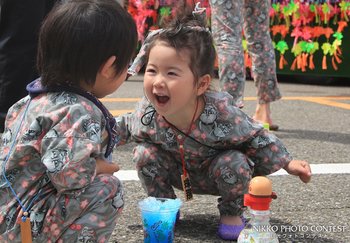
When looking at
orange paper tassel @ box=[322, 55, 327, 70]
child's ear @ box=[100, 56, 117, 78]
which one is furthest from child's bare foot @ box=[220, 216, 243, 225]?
orange paper tassel @ box=[322, 55, 327, 70]

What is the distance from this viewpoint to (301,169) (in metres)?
2.29

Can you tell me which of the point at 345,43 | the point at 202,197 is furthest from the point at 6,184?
the point at 345,43

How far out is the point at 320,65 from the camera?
8.35 metres

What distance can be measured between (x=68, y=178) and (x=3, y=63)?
2074 mm

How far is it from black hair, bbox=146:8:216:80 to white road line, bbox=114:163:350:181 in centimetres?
89

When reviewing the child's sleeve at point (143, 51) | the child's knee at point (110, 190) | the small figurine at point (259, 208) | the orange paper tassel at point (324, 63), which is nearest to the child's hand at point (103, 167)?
the child's knee at point (110, 190)

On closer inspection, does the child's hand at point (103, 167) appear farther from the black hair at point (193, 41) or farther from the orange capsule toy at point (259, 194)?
the black hair at point (193, 41)

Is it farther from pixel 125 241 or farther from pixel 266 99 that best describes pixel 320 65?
pixel 125 241

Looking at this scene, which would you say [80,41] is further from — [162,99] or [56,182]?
[162,99]

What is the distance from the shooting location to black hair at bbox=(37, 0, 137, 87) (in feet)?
5.90

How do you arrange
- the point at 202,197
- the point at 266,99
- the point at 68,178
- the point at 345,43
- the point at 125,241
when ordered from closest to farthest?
the point at 68,178
the point at 125,241
the point at 202,197
the point at 266,99
the point at 345,43

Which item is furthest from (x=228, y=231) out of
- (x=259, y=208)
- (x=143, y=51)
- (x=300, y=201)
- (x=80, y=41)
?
(x=80, y=41)

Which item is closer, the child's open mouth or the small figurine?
the small figurine

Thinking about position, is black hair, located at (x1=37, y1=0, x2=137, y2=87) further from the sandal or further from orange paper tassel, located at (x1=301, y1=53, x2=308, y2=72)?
orange paper tassel, located at (x1=301, y1=53, x2=308, y2=72)
